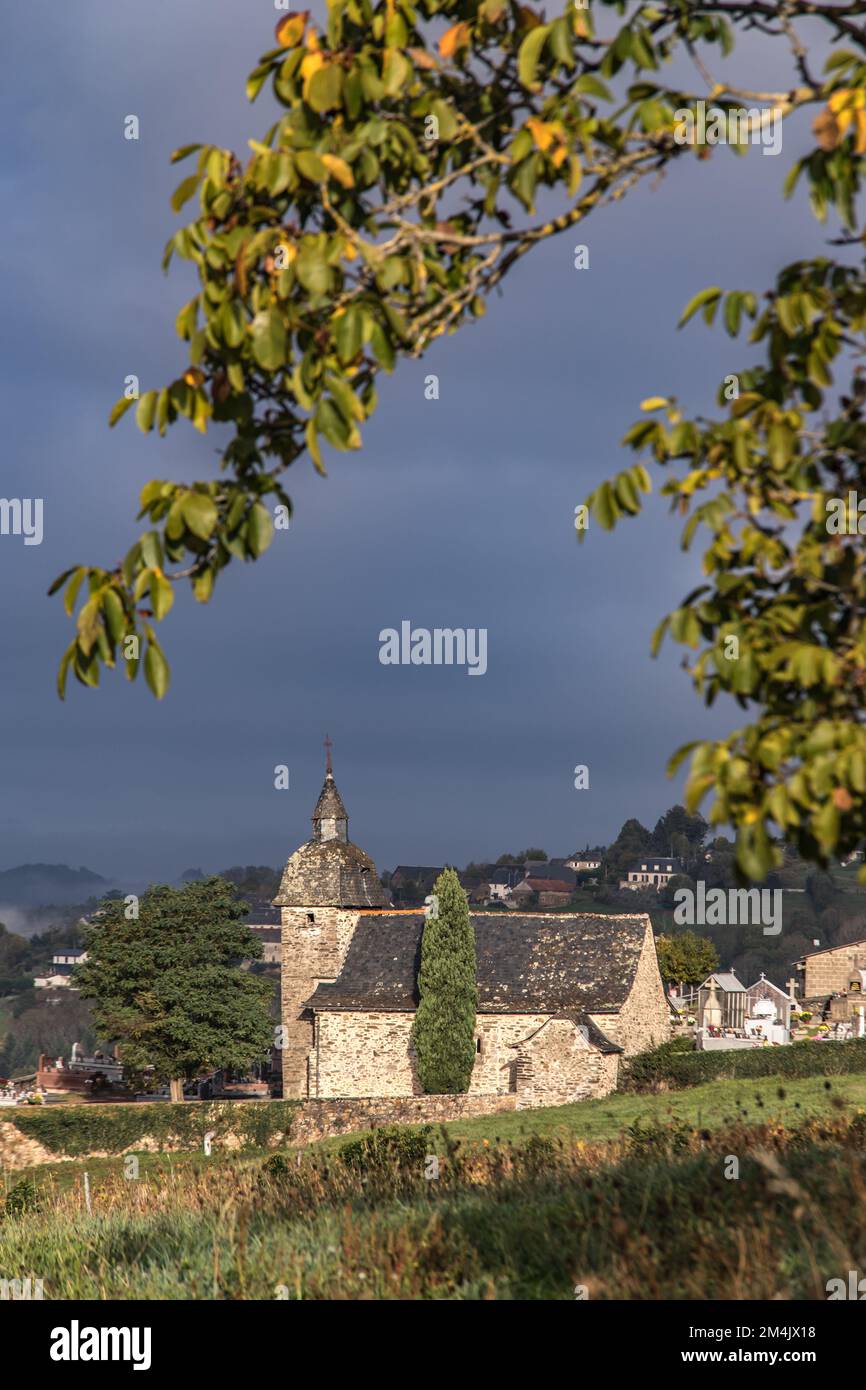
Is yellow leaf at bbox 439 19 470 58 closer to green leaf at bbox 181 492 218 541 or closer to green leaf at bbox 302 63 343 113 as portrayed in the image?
green leaf at bbox 302 63 343 113

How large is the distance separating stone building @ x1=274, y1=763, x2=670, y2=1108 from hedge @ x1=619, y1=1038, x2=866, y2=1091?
0.98 metres

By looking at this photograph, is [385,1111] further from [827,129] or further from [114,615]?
[827,129]

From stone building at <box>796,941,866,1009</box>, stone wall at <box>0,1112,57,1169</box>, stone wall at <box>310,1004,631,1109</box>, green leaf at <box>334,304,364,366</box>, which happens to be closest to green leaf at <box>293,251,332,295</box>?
green leaf at <box>334,304,364,366</box>

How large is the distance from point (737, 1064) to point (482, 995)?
1142 cm

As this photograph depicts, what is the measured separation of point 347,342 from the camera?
528cm

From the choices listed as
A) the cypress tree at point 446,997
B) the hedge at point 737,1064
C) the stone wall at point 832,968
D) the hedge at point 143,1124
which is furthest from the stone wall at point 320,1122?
the stone wall at point 832,968

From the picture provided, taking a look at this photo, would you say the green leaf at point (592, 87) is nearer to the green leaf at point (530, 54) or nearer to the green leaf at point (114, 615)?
the green leaf at point (530, 54)

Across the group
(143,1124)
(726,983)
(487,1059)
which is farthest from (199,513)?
(726,983)

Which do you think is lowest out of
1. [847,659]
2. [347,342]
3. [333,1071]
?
[333,1071]

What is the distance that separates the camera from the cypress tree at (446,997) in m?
48.2

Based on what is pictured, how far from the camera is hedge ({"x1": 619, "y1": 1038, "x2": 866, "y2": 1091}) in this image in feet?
130
